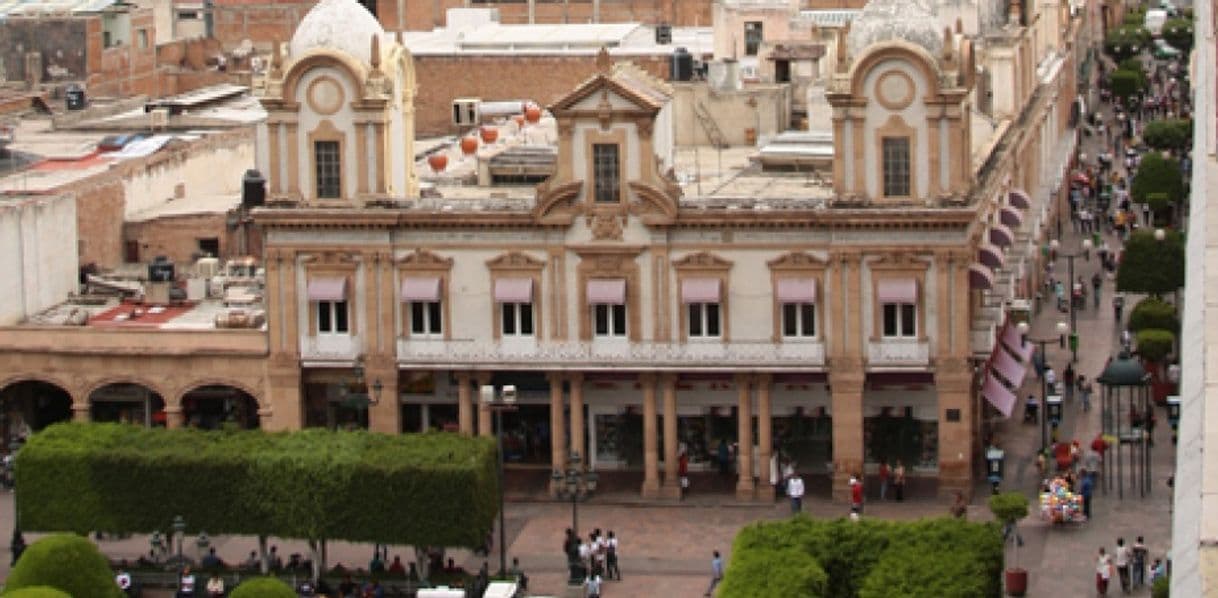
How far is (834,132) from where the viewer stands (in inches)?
3442

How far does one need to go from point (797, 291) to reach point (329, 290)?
513 inches

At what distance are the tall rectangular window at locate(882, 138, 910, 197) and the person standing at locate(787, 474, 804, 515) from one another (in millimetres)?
8082

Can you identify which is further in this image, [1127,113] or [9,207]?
[1127,113]

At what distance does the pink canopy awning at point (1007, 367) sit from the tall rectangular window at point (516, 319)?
525 inches

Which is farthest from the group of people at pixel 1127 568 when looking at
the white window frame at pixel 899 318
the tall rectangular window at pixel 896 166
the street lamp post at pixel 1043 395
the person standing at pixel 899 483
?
the tall rectangular window at pixel 896 166

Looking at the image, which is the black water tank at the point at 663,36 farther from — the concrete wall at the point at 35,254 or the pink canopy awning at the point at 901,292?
the pink canopy awning at the point at 901,292

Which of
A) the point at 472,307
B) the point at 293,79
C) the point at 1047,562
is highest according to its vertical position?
the point at 293,79

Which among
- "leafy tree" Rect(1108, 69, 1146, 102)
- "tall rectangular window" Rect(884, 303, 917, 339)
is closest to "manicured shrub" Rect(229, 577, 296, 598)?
"tall rectangular window" Rect(884, 303, 917, 339)

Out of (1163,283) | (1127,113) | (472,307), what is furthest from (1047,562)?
(1127,113)

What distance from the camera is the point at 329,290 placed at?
89.7 metres

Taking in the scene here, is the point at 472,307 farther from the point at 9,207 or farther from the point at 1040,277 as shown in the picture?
the point at 1040,277

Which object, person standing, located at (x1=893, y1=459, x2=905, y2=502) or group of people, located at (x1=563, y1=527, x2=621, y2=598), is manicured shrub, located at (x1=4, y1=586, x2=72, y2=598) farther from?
person standing, located at (x1=893, y1=459, x2=905, y2=502)

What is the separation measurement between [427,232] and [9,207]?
1496cm

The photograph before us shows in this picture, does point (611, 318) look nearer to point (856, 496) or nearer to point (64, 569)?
point (856, 496)
